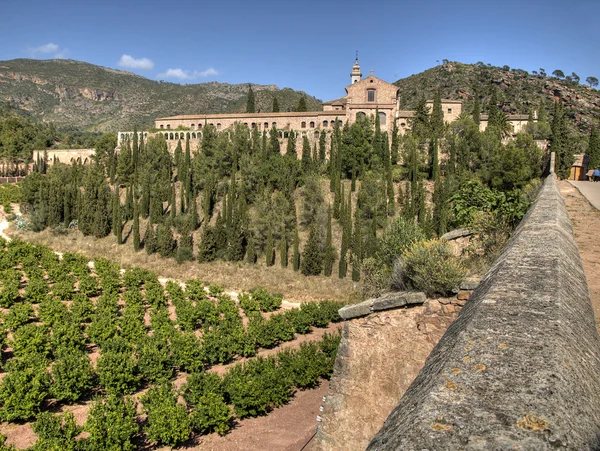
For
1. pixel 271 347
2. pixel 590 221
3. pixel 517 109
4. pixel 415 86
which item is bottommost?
pixel 271 347

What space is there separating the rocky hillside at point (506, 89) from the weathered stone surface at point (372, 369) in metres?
69.2

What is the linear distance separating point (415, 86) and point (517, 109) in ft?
73.8

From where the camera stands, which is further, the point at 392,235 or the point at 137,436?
the point at 392,235

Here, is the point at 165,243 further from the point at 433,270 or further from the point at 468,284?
the point at 468,284

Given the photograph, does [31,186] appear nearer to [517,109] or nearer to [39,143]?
[39,143]

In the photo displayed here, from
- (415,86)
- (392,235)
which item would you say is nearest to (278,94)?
(415,86)

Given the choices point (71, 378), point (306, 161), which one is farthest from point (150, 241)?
point (71, 378)

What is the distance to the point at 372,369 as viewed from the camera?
23.5 feet

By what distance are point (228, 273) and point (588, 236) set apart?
1000 inches

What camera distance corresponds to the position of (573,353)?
2514mm

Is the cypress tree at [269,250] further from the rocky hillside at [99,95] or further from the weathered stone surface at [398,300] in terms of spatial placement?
the rocky hillside at [99,95]

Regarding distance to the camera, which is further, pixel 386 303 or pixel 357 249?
pixel 357 249

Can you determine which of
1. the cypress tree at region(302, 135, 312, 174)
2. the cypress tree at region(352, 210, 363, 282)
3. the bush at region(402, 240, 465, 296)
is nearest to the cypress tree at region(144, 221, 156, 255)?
the cypress tree at region(302, 135, 312, 174)

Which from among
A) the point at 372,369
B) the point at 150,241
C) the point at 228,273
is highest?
the point at 372,369
